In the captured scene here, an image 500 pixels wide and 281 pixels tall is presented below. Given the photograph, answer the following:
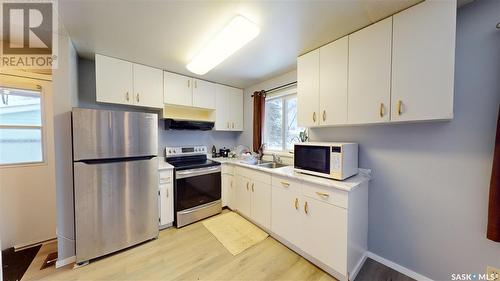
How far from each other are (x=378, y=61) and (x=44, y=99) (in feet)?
11.8

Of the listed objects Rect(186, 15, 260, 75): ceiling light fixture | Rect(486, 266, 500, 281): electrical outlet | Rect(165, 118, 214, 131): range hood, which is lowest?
Rect(486, 266, 500, 281): electrical outlet

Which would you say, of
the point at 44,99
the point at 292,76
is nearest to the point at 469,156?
the point at 292,76

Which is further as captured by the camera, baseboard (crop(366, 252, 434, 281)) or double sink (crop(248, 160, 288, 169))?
double sink (crop(248, 160, 288, 169))

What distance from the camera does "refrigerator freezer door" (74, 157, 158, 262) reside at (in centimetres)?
184

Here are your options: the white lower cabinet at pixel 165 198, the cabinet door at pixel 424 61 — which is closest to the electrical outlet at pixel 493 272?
the cabinet door at pixel 424 61

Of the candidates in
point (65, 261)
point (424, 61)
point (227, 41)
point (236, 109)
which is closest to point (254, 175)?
point (236, 109)

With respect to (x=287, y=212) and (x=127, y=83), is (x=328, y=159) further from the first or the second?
(x=127, y=83)

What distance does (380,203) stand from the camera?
1.87 meters

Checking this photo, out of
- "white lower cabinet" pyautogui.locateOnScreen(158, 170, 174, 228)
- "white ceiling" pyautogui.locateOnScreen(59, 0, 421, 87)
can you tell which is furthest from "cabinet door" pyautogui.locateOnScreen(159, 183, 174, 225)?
"white ceiling" pyautogui.locateOnScreen(59, 0, 421, 87)

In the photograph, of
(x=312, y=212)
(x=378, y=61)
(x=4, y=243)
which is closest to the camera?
(x=378, y=61)

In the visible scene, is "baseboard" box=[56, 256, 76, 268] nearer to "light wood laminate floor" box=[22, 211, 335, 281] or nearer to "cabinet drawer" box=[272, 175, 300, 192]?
"light wood laminate floor" box=[22, 211, 335, 281]

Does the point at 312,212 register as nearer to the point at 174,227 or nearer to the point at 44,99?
the point at 174,227

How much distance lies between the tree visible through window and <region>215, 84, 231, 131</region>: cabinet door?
74cm

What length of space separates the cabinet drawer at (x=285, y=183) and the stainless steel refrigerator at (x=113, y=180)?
1467 millimetres
